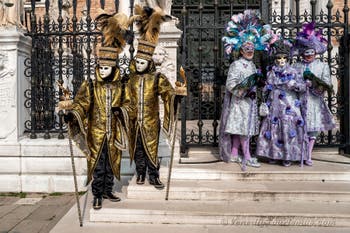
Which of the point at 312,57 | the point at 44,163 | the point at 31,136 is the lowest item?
the point at 44,163

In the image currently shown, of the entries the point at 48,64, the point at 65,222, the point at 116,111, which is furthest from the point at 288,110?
the point at 48,64

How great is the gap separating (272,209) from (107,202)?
217cm

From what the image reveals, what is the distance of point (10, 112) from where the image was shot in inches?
272

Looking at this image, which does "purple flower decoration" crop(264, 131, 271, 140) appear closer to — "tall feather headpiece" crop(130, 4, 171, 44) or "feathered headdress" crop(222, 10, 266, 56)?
"feathered headdress" crop(222, 10, 266, 56)

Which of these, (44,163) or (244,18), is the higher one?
(244,18)

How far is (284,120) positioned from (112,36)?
115 inches

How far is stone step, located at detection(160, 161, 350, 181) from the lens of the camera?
574cm

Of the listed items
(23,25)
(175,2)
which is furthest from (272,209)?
(175,2)

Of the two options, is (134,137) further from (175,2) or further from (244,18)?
(175,2)

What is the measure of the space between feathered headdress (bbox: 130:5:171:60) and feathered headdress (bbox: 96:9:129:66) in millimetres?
232

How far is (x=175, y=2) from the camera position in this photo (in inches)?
488

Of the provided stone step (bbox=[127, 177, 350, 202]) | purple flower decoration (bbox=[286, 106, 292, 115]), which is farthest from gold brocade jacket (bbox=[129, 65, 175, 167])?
purple flower decoration (bbox=[286, 106, 292, 115])

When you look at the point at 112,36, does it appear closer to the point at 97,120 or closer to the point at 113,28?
the point at 113,28

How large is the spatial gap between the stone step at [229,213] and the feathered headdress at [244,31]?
8.07 feet
